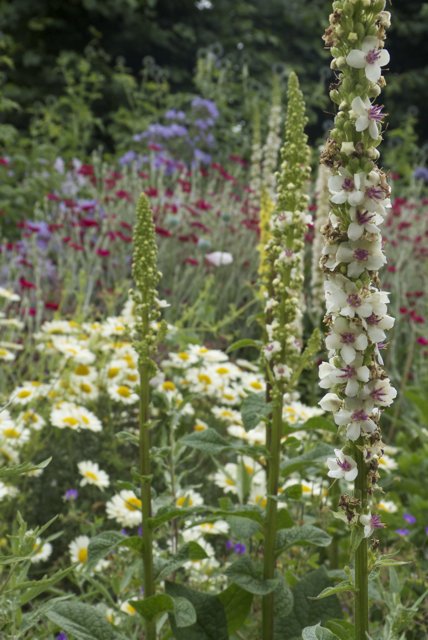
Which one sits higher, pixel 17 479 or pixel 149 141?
pixel 149 141

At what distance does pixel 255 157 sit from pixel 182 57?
7.08 metres

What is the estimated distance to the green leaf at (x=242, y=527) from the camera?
1.33 metres

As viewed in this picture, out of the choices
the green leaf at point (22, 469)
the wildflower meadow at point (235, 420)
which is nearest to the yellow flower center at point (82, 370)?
the wildflower meadow at point (235, 420)

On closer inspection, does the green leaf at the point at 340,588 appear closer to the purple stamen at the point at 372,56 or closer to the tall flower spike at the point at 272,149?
the purple stamen at the point at 372,56

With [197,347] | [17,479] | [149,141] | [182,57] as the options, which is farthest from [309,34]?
[17,479]

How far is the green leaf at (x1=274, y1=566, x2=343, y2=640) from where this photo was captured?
133 centimetres

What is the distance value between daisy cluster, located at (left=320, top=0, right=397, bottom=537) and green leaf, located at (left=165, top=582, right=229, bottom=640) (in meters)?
0.57

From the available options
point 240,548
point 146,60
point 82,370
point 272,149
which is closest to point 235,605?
point 240,548

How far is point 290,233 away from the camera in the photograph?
1.41m

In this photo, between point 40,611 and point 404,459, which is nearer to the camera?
point 40,611

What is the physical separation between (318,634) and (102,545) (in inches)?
21.8

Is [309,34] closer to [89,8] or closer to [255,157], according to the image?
[89,8]

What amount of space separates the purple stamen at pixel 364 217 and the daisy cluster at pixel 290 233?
0.49 m

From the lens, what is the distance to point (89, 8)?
866 centimetres
